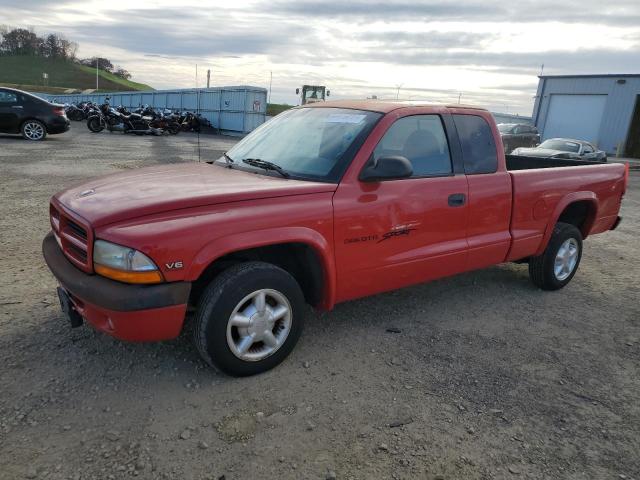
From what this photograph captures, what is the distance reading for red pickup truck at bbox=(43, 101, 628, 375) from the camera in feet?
9.23

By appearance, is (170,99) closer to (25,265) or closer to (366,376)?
(25,265)

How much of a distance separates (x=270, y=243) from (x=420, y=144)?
5.33ft

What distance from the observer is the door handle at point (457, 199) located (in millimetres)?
3973

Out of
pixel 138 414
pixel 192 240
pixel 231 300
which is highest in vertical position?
pixel 192 240

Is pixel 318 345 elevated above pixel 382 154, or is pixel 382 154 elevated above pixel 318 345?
pixel 382 154

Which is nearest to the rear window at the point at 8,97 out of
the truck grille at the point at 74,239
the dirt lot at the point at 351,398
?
the dirt lot at the point at 351,398

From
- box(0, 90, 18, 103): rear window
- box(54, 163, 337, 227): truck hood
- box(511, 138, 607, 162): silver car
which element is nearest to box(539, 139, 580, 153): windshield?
box(511, 138, 607, 162): silver car

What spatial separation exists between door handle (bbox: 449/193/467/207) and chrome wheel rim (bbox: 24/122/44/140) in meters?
16.4

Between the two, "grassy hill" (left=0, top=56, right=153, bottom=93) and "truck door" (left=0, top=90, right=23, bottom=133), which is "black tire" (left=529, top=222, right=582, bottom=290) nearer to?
"truck door" (left=0, top=90, right=23, bottom=133)

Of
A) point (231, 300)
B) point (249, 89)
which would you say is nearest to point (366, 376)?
point (231, 300)

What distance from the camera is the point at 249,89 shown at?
26016 mm

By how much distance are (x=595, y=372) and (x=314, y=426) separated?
83.8 inches

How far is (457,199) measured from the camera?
4.02 meters

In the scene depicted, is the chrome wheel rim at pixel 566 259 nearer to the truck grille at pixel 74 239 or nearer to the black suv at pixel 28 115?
the truck grille at pixel 74 239
